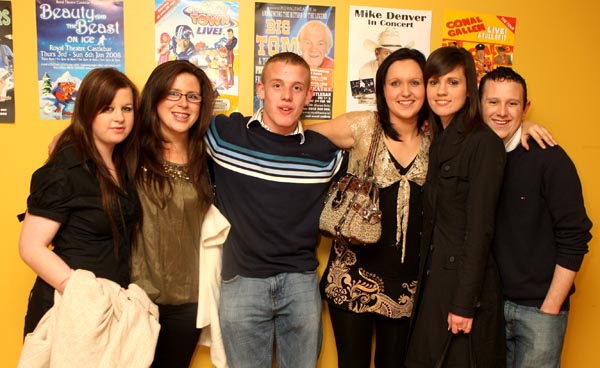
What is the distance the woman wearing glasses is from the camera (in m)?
1.67

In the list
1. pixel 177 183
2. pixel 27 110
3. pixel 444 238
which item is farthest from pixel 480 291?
pixel 27 110

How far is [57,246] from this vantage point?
152 centimetres

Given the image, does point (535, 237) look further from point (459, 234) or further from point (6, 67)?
point (6, 67)

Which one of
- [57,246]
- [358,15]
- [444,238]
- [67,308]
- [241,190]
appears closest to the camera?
[67,308]

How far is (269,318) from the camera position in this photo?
71.1 inches

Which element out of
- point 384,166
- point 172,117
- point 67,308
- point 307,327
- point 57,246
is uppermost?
point 172,117

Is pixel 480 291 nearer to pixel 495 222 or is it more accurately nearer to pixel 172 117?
pixel 495 222

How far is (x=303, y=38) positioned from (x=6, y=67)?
1.25 meters

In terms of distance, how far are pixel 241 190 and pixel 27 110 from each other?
97 centimetres

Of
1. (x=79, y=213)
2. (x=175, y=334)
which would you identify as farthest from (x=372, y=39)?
(x=175, y=334)

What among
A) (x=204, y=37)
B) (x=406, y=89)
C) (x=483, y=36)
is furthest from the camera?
(x=483, y=36)

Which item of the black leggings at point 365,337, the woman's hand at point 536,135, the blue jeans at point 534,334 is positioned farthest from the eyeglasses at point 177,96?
the blue jeans at point 534,334

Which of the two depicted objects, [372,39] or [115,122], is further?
[372,39]

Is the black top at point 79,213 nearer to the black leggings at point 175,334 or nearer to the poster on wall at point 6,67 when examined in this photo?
the black leggings at point 175,334
